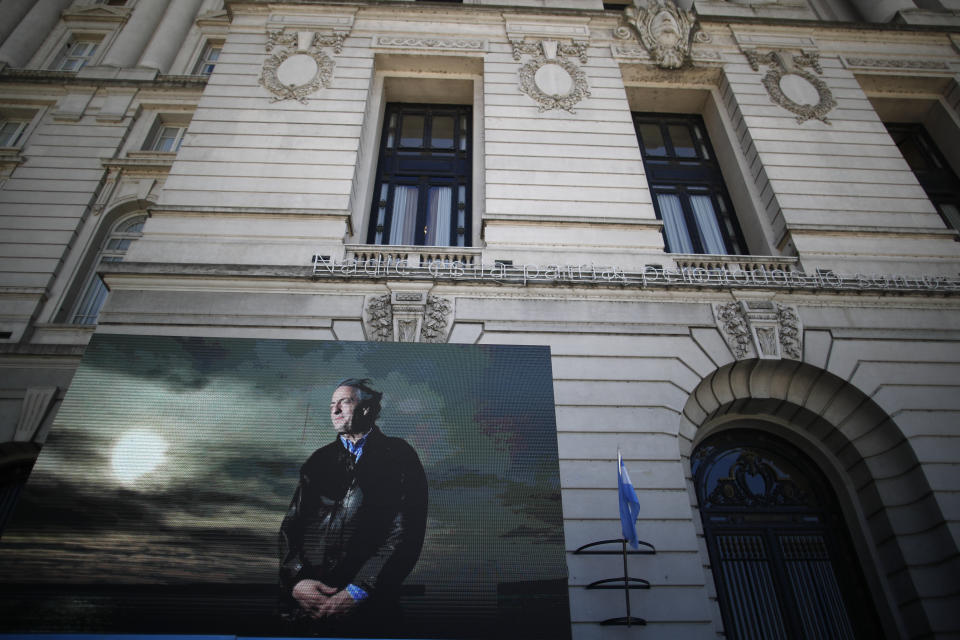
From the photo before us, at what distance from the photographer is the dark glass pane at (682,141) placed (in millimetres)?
16266

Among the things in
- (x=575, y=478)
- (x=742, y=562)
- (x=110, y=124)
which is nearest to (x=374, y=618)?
(x=575, y=478)

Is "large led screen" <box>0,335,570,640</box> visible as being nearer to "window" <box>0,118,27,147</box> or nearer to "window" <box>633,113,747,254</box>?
"window" <box>633,113,747,254</box>

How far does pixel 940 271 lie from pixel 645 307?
6642 millimetres

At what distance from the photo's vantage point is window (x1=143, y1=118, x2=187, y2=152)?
17.4 m

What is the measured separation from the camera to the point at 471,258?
39.3ft

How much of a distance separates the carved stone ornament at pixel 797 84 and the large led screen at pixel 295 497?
10.9 meters

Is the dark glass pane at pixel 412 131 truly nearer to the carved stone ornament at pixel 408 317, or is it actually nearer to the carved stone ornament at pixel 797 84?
the carved stone ornament at pixel 408 317

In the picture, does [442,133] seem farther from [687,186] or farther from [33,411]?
[33,411]

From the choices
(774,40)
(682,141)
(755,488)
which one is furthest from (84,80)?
(755,488)

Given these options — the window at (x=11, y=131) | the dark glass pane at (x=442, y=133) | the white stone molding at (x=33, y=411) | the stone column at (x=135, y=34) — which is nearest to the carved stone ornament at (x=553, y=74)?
A: the dark glass pane at (x=442, y=133)

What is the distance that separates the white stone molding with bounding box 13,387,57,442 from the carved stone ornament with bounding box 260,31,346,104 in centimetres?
842

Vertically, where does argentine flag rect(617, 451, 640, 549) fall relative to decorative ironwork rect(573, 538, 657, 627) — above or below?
above

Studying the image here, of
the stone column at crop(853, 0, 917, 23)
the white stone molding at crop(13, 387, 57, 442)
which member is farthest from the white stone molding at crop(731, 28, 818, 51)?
the white stone molding at crop(13, 387, 57, 442)

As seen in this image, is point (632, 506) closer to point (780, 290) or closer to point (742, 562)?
point (742, 562)
